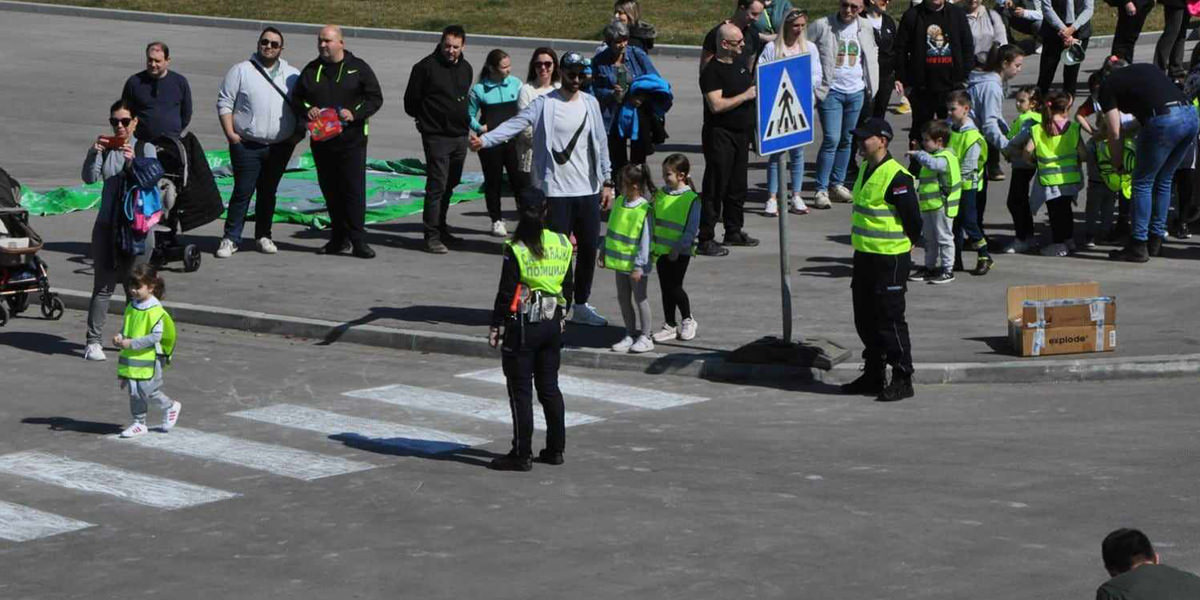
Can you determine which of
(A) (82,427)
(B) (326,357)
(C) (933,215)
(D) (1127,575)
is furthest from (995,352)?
(D) (1127,575)

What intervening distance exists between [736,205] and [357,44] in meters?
19.4

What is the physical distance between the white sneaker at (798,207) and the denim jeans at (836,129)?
0.37 m

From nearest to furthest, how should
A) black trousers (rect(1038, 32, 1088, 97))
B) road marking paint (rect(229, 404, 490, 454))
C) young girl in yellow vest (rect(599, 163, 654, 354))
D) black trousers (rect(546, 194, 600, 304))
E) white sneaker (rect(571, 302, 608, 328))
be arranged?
road marking paint (rect(229, 404, 490, 454)) → young girl in yellow vest (rect(599, 163, 654, 354)) → black trousers (rect(546, 194, 600, 304)) → white sneaker (rect(571, 302, 608, 328)) → black trousers (rect(1038, 32, 1088, 97))

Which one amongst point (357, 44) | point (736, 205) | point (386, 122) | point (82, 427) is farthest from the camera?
point (357, 44)

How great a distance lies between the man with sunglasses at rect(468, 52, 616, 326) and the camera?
51.9 feet

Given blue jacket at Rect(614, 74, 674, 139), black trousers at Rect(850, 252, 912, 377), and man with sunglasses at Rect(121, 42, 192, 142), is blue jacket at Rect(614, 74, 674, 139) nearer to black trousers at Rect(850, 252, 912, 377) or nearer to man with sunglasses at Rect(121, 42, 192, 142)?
man with sunglasses at Rect(121, 42, 192, 142)

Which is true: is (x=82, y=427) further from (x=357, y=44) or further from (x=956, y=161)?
(x=357, y=44)

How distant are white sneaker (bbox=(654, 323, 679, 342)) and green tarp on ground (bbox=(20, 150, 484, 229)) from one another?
6.28 m

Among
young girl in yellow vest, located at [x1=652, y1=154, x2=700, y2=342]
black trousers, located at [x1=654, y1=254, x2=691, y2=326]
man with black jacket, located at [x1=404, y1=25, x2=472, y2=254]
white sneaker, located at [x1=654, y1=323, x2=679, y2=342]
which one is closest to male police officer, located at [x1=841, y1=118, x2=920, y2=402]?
young girl in yellow vest, located at [x1=652, y1=154, x2=700, y2=342]

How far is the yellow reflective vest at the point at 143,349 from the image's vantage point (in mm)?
13008

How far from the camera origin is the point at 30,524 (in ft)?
36.1

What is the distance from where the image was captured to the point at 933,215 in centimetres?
1759

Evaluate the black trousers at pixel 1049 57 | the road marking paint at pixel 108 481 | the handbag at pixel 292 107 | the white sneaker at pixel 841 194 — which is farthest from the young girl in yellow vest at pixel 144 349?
the black trousers at pixel 1049 57

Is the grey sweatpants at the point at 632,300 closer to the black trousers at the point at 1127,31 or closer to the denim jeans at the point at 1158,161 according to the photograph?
the denim jeans at the point at 1158,161
